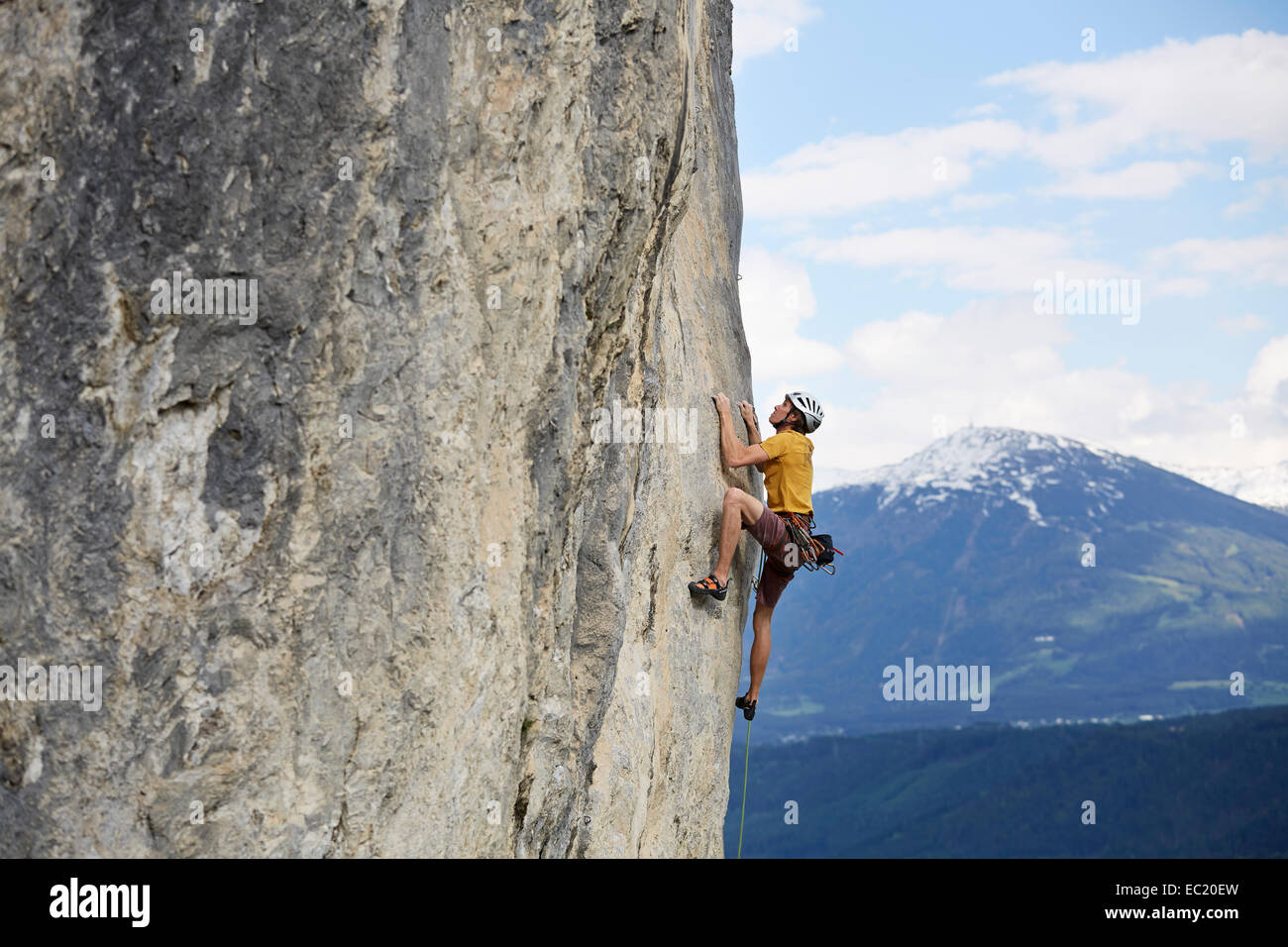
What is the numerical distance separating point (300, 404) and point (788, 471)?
812cm

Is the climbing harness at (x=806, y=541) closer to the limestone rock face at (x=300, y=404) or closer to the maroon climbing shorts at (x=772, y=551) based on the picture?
the maroon climbing shorts at (x=772, y=551)

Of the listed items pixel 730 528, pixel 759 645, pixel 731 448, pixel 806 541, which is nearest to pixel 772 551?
pixel 806 541

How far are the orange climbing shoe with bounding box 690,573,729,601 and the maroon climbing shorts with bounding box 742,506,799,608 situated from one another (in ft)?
2.22

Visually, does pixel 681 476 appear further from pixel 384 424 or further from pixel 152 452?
pixel 152 452

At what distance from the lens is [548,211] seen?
29.1 feet

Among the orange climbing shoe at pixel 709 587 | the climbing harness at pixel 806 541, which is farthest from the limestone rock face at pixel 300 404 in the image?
the climbing harness at pixel 806 541

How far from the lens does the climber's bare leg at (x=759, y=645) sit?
592 inches

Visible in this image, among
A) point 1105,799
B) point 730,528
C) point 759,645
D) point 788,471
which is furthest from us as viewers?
point 1105,799

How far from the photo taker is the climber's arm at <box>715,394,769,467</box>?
14.2m

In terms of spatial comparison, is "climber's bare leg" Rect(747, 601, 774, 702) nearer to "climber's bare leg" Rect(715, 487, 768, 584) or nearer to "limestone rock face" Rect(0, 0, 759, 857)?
"climber's bare leg" Rect(715, 487, 768, 584)

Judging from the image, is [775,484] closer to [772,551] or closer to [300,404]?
[772,551]

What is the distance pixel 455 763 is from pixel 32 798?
268cm

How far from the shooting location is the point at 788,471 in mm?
14336
